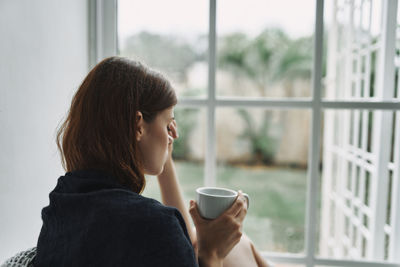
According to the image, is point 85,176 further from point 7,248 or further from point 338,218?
point 338,218

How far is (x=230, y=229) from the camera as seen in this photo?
67cm

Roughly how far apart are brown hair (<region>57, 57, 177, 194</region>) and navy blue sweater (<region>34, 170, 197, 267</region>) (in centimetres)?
5

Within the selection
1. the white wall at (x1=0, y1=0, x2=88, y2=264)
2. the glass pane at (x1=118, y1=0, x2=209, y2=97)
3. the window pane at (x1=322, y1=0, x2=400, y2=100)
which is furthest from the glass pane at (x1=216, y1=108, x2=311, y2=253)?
the white wall at (x1=0, y1=0, x2=88, y2=264)

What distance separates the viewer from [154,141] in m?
0.70

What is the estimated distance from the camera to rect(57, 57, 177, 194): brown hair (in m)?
0.63

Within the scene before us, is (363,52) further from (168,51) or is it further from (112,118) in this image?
(168,51)

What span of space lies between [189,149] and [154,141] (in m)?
6.34

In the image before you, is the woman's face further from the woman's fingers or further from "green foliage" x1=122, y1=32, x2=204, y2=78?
"green foliage" x1=122, y1=32, x2=204, y2=78

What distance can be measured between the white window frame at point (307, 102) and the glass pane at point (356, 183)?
0.06 metres

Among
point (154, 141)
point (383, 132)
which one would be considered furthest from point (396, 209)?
point (154, 141)

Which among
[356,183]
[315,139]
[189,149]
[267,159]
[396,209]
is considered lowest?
[267,159]

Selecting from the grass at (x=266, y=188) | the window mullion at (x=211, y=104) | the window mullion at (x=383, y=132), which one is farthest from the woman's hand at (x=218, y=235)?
the grass at (x=266, y=188)

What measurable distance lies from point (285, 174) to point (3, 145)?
7412mm

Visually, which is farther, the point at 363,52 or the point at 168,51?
the point at 168,51
